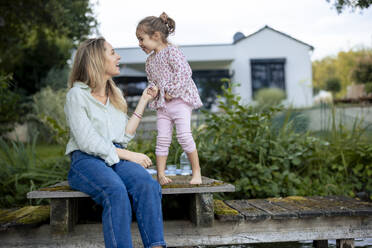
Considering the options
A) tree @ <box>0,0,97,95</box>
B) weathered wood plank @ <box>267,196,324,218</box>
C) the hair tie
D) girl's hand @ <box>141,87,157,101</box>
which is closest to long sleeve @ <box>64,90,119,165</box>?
girl's hand @ <box>141,87,157,101</box>

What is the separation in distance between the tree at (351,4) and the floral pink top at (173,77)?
1.52 meters

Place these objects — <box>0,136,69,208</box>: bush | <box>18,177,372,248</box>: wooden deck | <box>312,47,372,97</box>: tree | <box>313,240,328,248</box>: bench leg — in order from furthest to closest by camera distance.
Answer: <box>312,47,372,97</box>: tree < <box>0,136,69,208</box>: bush < <box>313,240,328,248</box>: bench leg < <box>18,177,372,248</box>: wooden deck

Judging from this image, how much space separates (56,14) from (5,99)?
1.79 meters

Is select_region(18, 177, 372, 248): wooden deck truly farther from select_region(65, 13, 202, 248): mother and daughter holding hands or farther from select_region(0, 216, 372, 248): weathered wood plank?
select_region(65, 13, 202, 248): mother and daughter holding hands

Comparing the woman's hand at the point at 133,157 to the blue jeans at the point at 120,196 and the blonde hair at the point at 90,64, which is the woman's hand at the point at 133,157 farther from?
the blonde hair at the point at 90,64

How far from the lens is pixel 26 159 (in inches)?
130

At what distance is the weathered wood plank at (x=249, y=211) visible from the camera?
209cm

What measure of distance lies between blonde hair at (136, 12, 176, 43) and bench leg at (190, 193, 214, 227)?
3.51 ft

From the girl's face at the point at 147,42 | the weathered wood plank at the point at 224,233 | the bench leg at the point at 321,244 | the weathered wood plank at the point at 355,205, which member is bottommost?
the bench leg at the point at 321,244

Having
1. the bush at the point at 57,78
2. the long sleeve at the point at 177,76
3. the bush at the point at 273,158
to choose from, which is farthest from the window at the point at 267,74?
the long sleeve at the point at 177,76

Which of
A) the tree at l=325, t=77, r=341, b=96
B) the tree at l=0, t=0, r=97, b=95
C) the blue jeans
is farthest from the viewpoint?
the tree at l=325, t=77, r=341, b=96

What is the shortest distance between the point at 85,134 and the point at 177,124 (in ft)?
2.11

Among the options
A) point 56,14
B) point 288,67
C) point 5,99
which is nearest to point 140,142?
point 5,99

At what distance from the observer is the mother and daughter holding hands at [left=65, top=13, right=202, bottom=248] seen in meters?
1.73
